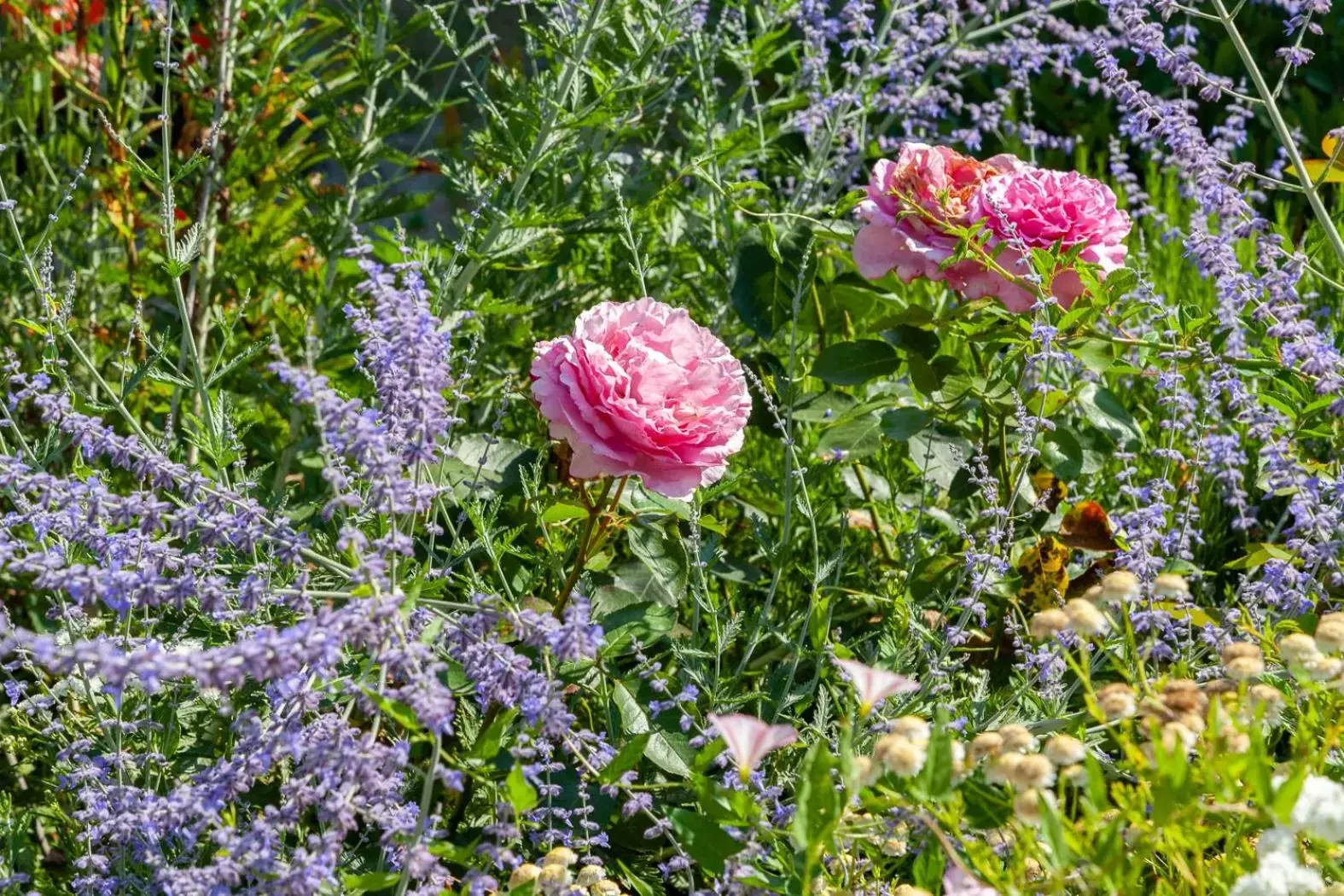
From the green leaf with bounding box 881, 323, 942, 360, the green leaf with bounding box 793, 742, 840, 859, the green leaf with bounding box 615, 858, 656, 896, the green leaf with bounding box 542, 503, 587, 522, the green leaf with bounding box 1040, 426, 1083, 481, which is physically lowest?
the green leaf with bounding box 615, 858, 656, 896

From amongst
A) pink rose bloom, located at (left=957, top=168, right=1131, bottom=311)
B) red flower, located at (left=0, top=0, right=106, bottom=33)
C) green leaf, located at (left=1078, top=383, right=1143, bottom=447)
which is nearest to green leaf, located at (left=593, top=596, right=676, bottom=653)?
pink rose bloom, located at (left=957, top=168, right=1131, bottom=311)

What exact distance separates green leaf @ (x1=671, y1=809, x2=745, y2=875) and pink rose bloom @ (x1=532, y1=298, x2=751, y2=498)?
0.38 m

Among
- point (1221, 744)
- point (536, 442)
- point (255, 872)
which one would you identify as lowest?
point (536, 442)

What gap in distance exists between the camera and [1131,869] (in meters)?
0.98

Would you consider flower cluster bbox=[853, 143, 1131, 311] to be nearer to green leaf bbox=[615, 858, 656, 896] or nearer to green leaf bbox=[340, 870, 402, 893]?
green leaf bbox=[615, 858, 656, 896]

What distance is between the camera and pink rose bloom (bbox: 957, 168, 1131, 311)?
1.64m

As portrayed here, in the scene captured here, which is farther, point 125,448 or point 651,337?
point 651,337

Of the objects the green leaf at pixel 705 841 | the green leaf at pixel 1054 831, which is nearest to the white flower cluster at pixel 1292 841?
the green leaf at pixel 1054 831

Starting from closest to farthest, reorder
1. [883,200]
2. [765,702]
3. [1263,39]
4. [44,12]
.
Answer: [765,702] < [883,200] < [44,12] < [1263,39]

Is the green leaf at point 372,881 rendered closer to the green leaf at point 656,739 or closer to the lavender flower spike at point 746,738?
the lavender flower spike at point 746,738

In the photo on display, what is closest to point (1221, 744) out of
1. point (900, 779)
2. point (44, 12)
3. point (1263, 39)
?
point (900, 779)

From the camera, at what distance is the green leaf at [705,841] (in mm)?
1132

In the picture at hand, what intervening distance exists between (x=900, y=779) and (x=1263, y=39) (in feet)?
11.2

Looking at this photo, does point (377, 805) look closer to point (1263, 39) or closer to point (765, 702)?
point (765, 702)
